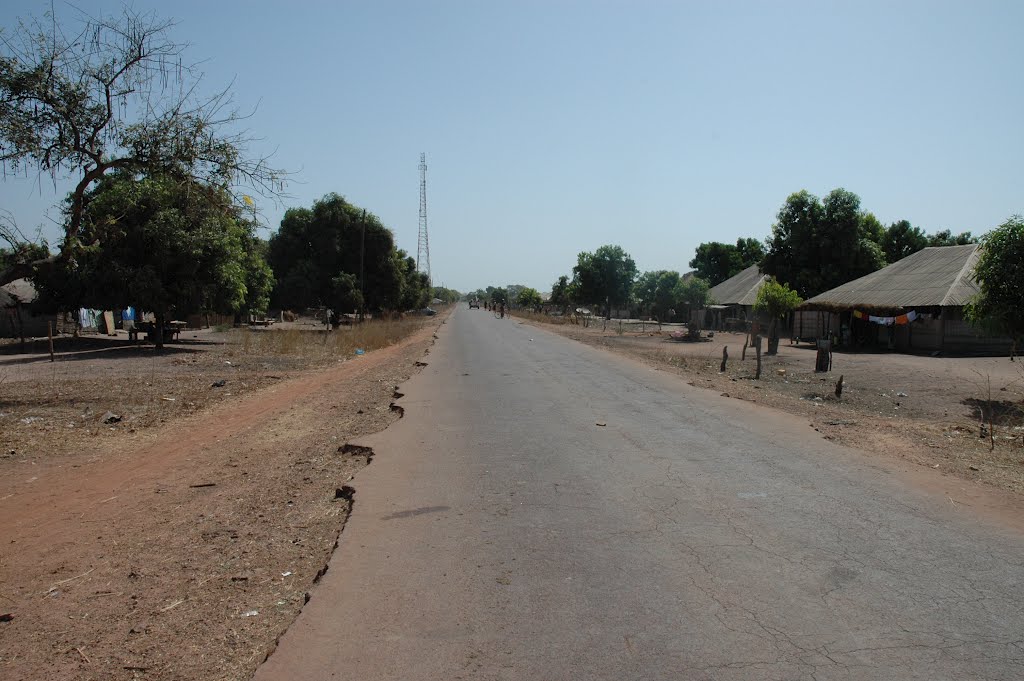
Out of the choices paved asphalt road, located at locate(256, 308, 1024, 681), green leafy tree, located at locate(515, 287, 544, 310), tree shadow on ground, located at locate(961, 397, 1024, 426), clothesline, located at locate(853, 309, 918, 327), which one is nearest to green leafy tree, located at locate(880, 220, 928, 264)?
clothesline, located at locate(853, 309, 918, 327)

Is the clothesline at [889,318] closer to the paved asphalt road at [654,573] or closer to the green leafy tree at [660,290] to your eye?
the green leafy tree at [660,290]

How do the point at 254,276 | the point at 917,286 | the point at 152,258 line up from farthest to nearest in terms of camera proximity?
the point at 254,276 → the point at 917,286 → the point at 152,258

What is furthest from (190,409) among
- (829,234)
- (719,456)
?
(829,234)

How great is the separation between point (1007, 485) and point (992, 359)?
2293 cm

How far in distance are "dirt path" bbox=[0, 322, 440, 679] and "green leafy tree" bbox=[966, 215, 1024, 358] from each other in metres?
14.9

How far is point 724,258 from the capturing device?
87375 mm

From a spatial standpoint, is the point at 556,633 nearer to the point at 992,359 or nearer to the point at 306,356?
the point at 306,356

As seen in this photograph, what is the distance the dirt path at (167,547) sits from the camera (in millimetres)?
3770

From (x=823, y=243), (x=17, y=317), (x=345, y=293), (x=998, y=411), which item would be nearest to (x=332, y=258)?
(x=345, y=293)

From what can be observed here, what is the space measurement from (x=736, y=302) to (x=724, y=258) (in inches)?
1384

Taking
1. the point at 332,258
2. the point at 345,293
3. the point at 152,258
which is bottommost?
the point at 345,293

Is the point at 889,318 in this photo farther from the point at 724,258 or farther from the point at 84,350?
the point at 724,258

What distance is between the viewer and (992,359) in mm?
25844

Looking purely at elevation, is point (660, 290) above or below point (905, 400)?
above
